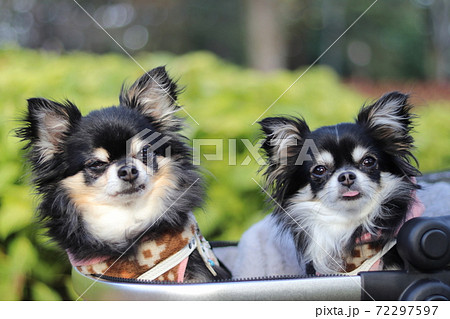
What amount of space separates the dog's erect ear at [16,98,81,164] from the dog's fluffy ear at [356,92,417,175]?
110cm

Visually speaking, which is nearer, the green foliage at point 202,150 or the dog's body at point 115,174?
the dog's body at point 115,174

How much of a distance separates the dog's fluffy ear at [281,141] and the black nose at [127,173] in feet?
1.70

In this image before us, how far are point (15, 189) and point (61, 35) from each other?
29.8 ft

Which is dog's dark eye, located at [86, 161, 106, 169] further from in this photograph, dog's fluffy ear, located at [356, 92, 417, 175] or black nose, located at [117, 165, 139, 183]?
dog's fluffy ear, located at [356, 92, 417, 175]

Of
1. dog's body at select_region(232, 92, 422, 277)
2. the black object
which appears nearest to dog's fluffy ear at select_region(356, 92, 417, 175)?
dog's body at select_region(232, 92, 422, 277)

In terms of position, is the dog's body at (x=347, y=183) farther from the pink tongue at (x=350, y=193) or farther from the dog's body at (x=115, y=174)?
the dog's body at (x=115, y=174)

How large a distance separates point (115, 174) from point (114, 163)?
50 mm

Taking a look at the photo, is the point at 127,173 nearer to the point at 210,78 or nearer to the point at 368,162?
the point at 368,162

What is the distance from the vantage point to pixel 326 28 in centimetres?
1490

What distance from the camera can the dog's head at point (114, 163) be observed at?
5.54ft

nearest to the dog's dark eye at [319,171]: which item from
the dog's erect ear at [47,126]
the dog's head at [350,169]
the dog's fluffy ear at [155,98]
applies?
the dog's head at [350,169]

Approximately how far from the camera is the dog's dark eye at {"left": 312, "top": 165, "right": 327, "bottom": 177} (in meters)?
1.77

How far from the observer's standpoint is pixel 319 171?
178 centimetres

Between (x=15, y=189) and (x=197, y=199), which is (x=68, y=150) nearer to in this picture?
(x=197, y=199)
